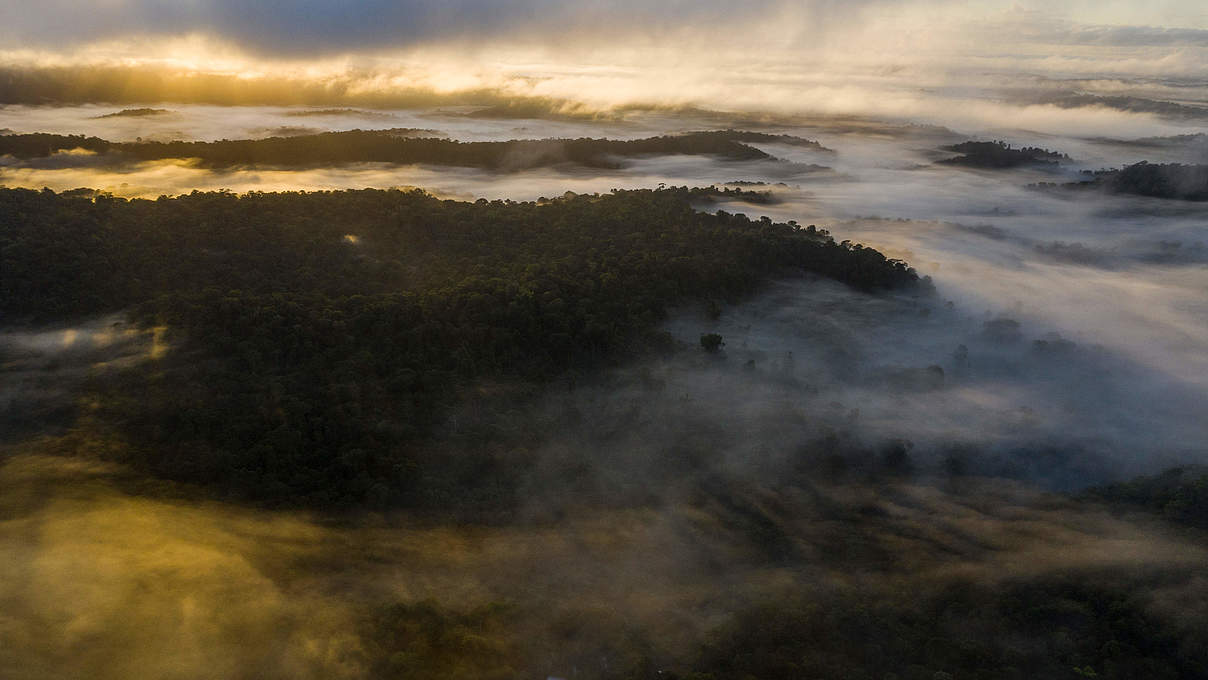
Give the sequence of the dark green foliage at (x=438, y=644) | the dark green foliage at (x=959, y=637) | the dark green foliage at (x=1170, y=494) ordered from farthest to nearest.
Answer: the dark green foliage at (x=1170, y=494)
the dark green foliage at (x=959, y=637)
the dark green foliage at (x=438, y=644)

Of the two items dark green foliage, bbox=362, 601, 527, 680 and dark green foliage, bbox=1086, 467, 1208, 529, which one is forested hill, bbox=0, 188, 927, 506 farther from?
dark green foliage, bbox=1086, 467, 1208, 529

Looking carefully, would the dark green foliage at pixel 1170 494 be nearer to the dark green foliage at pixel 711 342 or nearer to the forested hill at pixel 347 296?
the dark green foliage at pixel 711 342

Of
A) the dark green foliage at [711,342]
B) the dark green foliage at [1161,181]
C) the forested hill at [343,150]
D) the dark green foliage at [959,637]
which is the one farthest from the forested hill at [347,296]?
the dark green foliage at [1161,181]

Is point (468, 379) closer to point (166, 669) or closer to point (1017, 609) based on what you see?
point (166, 669)

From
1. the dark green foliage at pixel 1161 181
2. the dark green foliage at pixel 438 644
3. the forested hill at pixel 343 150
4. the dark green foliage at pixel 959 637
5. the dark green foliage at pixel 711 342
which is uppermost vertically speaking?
the forested hill at pixel 343 150

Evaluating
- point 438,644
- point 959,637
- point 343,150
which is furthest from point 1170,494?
point 343,150

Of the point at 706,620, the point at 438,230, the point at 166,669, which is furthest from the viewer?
the point at 438,230

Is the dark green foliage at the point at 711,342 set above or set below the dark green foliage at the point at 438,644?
above

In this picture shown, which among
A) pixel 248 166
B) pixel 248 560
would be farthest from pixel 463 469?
pixel 248 166
